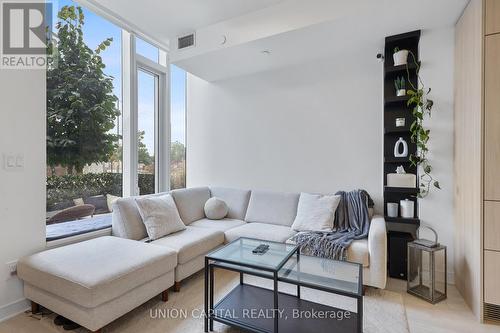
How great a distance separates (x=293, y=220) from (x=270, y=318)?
144 centimetres

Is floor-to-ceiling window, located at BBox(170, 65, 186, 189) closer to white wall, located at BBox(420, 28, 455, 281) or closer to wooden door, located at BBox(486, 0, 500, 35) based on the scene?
white wall, located at BBox(420, 28, 455, 281)

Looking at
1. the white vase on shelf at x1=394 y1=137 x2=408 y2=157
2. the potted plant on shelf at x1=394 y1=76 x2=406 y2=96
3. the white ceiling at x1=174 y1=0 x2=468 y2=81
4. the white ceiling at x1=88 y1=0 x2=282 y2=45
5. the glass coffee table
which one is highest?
the white ceiling at x1=88 y1=0 x2=282 y2=45

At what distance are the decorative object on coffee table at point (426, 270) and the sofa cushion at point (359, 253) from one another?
18.0 inches

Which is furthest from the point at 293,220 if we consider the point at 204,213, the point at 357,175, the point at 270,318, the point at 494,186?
the point at 494,186

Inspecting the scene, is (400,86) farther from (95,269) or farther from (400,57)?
(95,269)

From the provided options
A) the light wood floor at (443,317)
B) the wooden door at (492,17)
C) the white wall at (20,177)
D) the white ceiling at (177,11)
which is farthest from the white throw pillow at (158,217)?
the wooden door at (492,17)

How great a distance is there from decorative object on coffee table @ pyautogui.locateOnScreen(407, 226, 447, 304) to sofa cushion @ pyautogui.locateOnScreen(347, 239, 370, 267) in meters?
0.46

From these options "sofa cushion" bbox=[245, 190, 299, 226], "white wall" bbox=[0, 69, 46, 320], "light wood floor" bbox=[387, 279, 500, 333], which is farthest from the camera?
"sofa cushion" bbox=[245, 190, 299, 226]

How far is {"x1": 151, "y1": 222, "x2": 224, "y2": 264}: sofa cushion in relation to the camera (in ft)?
7.58

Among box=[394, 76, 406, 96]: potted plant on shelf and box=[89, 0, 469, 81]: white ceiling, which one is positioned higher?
box=[89, 0, 469, 81]: white ceiling

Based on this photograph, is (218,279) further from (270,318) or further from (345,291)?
(345,291)

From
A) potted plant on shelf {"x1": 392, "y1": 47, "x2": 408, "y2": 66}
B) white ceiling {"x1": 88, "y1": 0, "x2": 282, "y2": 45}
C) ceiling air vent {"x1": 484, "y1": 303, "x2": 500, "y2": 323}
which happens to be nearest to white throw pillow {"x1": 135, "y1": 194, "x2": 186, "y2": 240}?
white ceiling {"x1": 88, "y1": 0, "x2": 282, "y2": 45}

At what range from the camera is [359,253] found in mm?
2232

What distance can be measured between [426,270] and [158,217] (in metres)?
2.76
